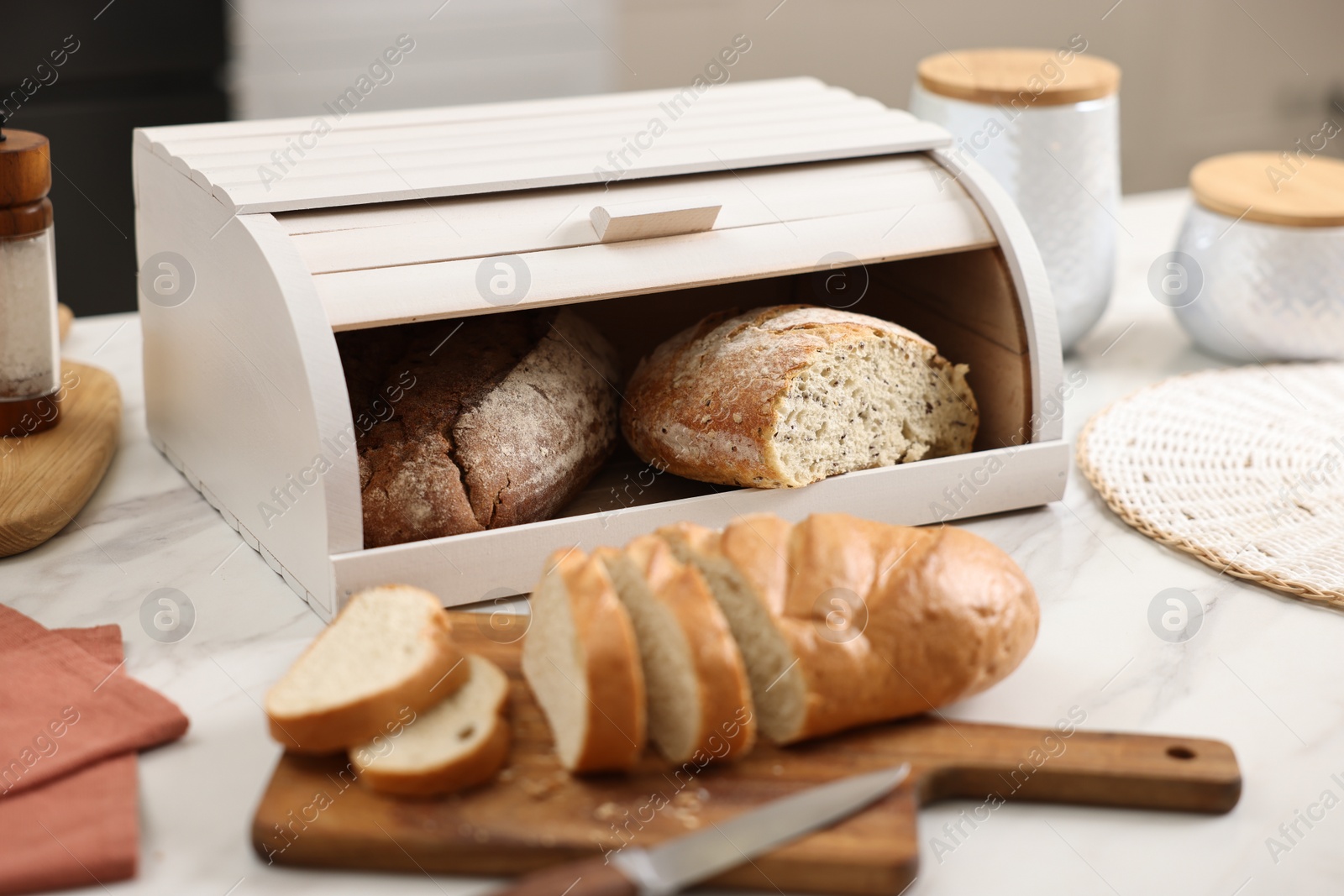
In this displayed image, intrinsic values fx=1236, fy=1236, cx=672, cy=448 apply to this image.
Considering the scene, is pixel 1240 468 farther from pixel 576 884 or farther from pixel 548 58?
pixel 548 58

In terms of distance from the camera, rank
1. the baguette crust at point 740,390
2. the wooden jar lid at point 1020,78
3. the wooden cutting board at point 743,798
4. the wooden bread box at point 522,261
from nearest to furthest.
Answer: the wooden cutting board at point 743,798, the wooden bread box at point 522,261, the baguette crust at point 740,390, the wooden jar lid at point 1020,78

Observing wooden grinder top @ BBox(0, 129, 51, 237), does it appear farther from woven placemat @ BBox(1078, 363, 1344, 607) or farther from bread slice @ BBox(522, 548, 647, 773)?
woven placemat @ BBox(1078, 363, 1344, 607)

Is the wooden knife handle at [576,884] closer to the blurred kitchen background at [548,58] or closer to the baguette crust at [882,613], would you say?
the baguette crust at [882,613]

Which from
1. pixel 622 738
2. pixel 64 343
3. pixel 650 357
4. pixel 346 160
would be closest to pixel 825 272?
pixel 650 357

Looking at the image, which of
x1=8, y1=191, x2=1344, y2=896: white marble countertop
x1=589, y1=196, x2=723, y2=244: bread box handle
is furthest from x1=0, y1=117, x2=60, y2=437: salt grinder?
x1=589, y1=196, x2=723, y2=244: bread box handle

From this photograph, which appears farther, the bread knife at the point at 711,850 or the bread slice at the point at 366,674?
the bread slice at the point at 366,674

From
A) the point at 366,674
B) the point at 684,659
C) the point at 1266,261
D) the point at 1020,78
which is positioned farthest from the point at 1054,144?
the point at 366,674

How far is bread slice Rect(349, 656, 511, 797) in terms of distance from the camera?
0.82 metres

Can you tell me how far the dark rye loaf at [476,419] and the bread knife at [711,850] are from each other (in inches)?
16.8

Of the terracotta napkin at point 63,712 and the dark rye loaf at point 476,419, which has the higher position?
the dark rye loaf at point 476,419

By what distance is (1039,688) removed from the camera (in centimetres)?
101

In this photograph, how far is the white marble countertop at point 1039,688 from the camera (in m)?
0.83

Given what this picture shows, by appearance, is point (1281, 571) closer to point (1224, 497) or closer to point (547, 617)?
point (1224, 497)

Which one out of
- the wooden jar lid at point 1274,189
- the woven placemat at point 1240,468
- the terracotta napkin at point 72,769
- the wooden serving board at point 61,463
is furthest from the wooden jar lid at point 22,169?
the wooden jar lid at point 1274,189
